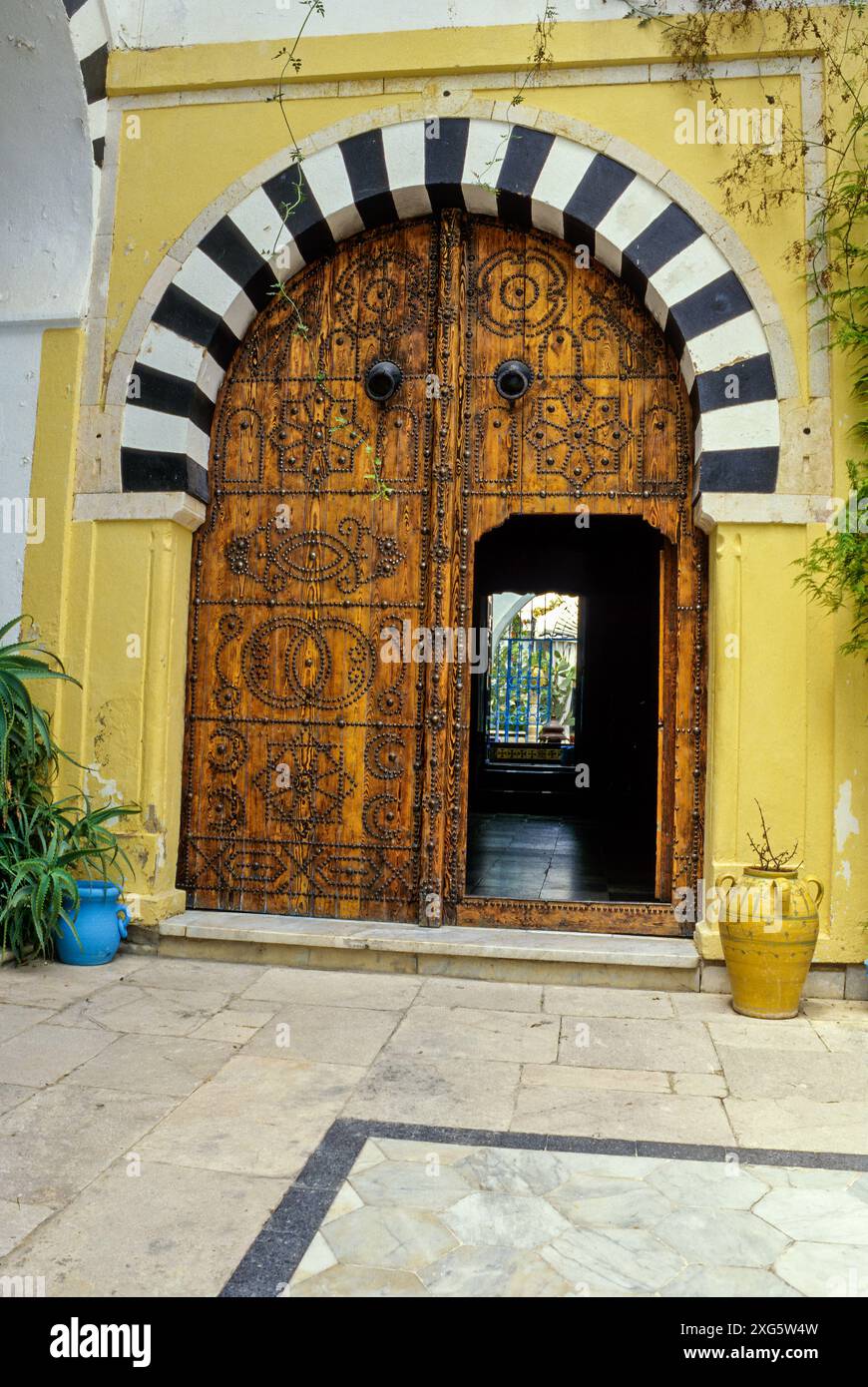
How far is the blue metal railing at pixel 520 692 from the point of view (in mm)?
12211

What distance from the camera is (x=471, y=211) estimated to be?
479 cm

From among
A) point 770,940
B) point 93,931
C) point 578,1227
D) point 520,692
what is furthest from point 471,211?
point 520,692

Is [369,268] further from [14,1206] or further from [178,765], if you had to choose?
[14,1206]

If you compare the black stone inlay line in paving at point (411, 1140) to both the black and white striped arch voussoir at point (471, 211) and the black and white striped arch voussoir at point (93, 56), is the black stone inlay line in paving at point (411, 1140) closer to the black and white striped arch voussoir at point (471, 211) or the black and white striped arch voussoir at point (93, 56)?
the black and white striped arch voussoir at point (471, 211)

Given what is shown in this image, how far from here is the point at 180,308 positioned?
4.78 meters

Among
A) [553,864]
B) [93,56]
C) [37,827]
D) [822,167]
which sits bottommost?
[553,864]

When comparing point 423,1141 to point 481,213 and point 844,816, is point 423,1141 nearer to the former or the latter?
point 844,816

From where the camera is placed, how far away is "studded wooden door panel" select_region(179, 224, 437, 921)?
474 centimetres

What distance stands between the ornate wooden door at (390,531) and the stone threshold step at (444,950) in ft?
0.59

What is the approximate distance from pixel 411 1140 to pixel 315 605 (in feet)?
8.81

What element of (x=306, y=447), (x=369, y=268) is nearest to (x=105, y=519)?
(x=306, y=447)

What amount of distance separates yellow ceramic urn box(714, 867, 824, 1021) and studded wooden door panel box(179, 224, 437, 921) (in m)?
1.46

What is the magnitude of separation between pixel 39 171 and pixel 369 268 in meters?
1.66

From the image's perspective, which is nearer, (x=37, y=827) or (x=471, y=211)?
(x=37, y=827)
